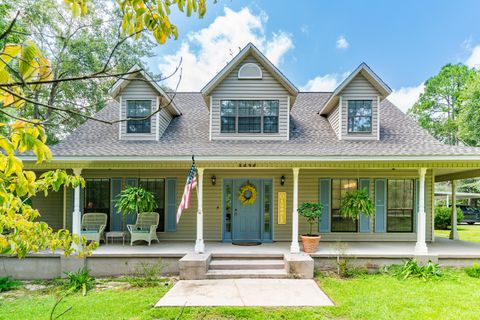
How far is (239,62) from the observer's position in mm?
10359

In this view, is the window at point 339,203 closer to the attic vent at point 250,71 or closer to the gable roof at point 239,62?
the gable roof at point 239,62

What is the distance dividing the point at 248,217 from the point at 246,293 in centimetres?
394

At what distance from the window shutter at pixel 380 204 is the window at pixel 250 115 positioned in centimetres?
396

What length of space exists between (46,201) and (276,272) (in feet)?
28.2

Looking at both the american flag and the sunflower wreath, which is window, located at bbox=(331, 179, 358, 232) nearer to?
the sunflower wreath

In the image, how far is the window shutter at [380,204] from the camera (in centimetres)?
1052

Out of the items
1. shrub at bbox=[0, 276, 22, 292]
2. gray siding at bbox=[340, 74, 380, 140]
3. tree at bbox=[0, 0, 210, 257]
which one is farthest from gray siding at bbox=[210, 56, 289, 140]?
tree at bbox=[0, 0, 210, 257]

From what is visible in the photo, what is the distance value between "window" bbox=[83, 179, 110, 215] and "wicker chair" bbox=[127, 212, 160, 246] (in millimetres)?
1325

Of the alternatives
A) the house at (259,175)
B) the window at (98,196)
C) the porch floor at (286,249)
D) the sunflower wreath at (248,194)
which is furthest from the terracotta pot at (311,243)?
the window at (98,196)

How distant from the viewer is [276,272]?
25.3 feet

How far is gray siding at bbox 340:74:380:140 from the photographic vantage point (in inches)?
411

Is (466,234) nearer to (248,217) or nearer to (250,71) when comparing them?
(248,217)

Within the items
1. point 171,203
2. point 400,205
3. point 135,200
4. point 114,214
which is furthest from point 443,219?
point 114,214

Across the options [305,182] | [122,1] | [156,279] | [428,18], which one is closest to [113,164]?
[156,279]
